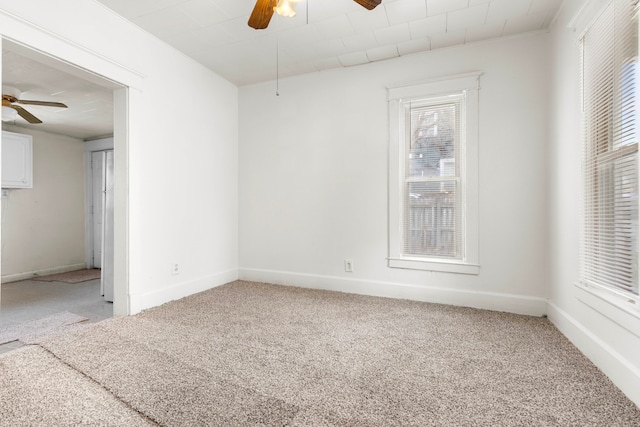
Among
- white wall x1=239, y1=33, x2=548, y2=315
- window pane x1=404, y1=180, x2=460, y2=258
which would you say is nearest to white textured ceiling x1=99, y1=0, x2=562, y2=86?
white wall x1=239, y1=33, x2=548, y2=315

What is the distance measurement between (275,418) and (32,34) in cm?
275

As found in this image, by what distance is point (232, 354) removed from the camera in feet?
6.55

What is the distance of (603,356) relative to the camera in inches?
70.2

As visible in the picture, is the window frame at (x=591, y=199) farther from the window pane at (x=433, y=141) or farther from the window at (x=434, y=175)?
the window pane at (x=433, y=141)

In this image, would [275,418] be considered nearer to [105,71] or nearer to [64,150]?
[105,71]

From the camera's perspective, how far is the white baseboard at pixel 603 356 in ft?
5.03

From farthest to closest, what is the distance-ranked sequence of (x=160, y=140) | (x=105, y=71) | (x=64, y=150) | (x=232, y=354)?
(x=64, y=150) < (x=160, y=140) < (x=105, y=71) < (x=232, y=354)

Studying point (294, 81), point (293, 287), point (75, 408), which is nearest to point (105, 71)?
point (294, 81)

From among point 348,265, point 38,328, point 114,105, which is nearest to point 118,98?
point 114,105

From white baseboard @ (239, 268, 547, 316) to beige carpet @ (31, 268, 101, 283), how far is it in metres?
2.69

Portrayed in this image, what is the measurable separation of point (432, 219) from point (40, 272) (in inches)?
241

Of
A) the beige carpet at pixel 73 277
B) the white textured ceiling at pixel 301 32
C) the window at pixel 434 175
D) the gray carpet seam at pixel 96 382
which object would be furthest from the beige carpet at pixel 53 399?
the beige carpet at pixel 73 277

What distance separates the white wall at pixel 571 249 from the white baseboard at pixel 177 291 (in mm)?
3305

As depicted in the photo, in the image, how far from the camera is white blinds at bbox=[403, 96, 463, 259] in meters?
3.10
